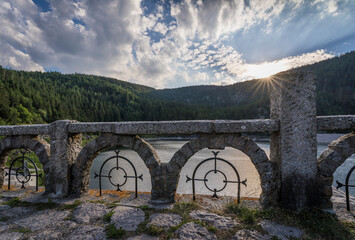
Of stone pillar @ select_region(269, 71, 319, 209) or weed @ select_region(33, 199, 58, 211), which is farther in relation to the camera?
weed @ select_region(33, 199, 58, 211)

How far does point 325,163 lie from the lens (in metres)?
2.70

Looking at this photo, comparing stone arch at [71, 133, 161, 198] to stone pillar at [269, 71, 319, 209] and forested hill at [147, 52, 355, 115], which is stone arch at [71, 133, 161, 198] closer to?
stone pillar at [269, 71, 319, 209]

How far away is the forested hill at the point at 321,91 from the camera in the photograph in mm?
55250

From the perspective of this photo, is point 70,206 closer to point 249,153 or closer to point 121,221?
point 121,221

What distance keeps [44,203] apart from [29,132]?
138 cm

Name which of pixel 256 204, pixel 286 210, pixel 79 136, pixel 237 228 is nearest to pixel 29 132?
pixel 79 136

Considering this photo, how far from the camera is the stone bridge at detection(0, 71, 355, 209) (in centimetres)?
268

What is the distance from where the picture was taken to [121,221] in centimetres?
243

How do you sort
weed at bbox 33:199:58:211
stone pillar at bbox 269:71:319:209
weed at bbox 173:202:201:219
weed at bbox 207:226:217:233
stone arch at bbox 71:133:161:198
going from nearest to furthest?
weed at bbox 207:226:217:233 → weed at bbox 173:202:201:219 → stone pillar at bbox 269:71:319:209 → weed at bbox 33:199:58:211 → stone arch at bbox 71:133:161:198

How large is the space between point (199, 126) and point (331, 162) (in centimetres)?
204

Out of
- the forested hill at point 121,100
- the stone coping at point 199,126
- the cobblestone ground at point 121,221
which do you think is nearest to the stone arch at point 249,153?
the stone coping at point 199,126

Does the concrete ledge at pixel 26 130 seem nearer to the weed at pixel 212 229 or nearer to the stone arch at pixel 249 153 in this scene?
the stone arch at pixel 249 153

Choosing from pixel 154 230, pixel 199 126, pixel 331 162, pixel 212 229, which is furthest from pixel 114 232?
pixel 331 162

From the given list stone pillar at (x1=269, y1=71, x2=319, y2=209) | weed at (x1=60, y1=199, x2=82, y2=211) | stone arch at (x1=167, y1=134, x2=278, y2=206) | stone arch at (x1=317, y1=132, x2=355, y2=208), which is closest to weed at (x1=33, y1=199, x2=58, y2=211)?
weed at (x1=60, y1=199, x2=82, y2=211)
